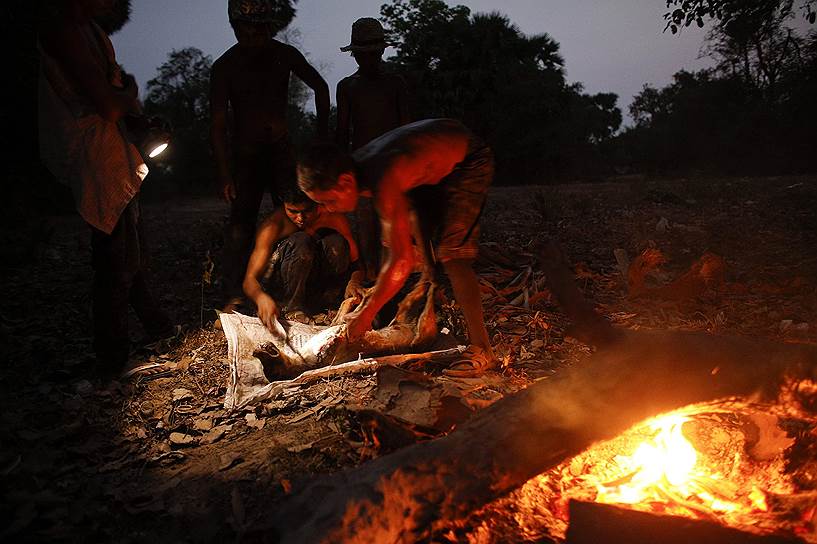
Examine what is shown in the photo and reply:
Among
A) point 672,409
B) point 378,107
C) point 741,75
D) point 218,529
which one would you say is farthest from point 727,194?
point 741,75

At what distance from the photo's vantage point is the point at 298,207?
12.0 ft

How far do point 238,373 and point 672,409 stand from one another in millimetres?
2227

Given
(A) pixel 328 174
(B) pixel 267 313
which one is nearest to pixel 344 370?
(B) pixel 267 313

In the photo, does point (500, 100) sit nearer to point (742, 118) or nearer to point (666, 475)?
point (742, 118)

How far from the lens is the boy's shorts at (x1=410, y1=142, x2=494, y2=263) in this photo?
120 inches

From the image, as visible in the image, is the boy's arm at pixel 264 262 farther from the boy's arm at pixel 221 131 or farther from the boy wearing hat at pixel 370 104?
the boy wearing hat at pixel 370 104

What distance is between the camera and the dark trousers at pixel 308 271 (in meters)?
4.12

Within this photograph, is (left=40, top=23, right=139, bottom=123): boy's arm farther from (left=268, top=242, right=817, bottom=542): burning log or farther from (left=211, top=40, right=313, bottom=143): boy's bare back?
(left=268, top=242, right=817, bottom=542): burning log

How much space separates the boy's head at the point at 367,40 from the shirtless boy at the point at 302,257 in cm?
159

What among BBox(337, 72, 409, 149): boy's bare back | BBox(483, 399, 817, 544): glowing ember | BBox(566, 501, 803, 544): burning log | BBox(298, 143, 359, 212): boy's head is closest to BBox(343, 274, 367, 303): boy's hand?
BBox(298, 143, 359, 212): boy's head

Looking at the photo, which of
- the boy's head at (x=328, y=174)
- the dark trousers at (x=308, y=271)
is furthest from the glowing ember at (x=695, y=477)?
the dark trousers at (x=308, y=271)

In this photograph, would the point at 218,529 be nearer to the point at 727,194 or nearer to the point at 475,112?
the point at 727,194

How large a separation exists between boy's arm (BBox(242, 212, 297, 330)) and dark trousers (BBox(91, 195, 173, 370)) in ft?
2.42

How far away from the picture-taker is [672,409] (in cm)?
185
